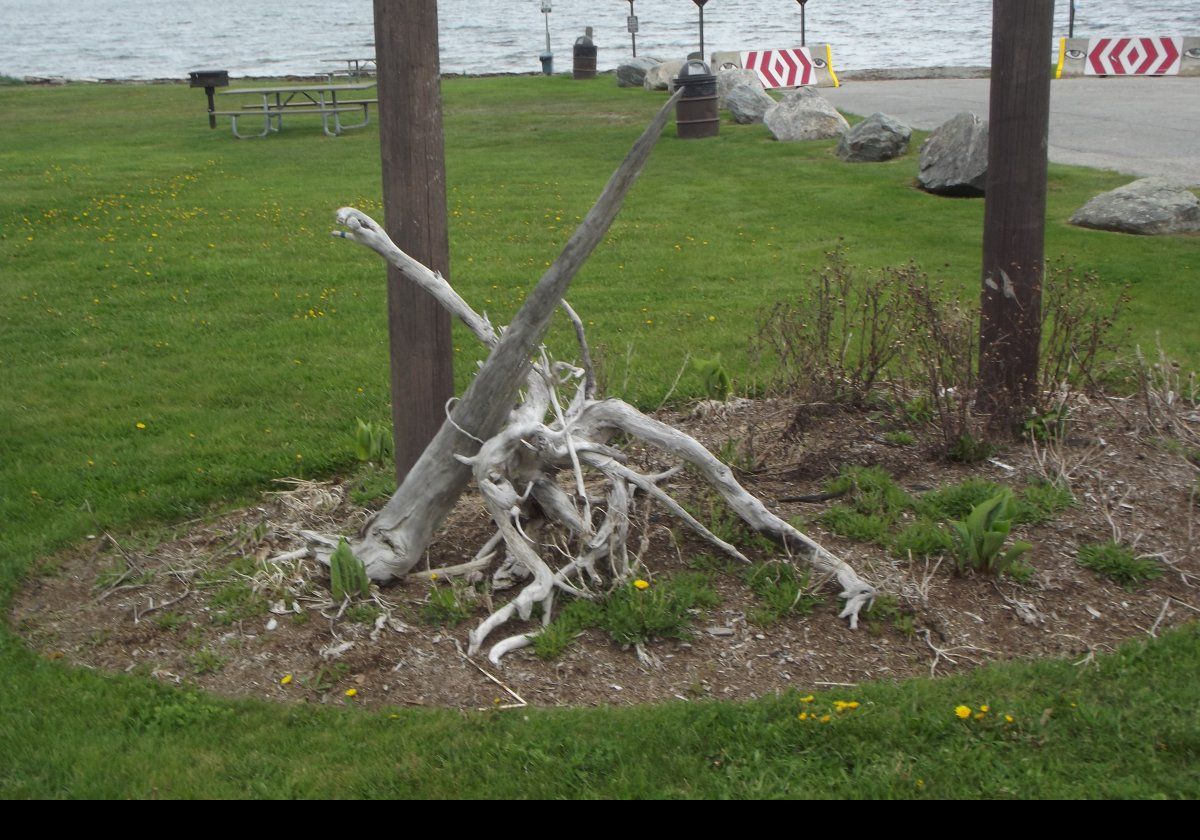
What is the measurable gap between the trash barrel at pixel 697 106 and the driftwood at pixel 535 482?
13975 millimetres

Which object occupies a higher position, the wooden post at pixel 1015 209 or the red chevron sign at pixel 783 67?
the red chevron sign at pixel 783 67

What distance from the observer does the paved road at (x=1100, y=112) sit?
14383mm

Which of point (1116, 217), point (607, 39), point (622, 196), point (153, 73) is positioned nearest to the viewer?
point (622, 196)

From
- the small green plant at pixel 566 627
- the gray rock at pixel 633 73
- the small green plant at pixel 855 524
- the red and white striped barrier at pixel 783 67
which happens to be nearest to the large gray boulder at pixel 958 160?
the small green plant at pixel 855 524

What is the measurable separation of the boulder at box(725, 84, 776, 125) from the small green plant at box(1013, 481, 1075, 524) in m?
14.8

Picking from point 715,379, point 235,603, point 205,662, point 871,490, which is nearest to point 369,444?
point 235,603

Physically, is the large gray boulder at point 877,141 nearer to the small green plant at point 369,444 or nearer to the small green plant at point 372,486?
the small green plant at point 369,444

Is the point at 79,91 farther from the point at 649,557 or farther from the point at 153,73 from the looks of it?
the point at 649,557

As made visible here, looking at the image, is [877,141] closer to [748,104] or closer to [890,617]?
[748,104]

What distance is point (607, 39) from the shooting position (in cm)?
5941

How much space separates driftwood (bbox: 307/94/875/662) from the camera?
433 centimetres

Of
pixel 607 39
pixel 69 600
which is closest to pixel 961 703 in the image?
pixel 69 600

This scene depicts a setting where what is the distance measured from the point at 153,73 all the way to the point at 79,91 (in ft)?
50.8

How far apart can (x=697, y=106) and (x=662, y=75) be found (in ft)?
22.3
